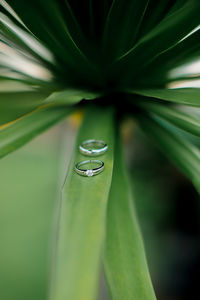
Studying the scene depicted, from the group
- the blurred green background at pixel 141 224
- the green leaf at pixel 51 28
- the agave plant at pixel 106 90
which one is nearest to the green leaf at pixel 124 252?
the agave plant at pixel 106 90

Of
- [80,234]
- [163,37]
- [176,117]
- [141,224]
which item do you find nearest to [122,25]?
[163,37]

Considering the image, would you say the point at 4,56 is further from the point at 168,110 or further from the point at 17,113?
the point at 168,110

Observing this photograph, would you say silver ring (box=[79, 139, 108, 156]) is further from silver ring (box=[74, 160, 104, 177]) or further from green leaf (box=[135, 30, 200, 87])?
green leaf (box=[135, 30, 200, 87])

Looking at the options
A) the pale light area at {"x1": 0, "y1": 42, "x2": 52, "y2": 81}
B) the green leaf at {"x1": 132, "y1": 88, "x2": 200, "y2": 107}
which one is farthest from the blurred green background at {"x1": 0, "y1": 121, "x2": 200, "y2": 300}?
the green leaf at {"x1": 132, "y1": 88, "x2": 200, "y2": 107}

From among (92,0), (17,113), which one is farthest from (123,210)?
(92,0)

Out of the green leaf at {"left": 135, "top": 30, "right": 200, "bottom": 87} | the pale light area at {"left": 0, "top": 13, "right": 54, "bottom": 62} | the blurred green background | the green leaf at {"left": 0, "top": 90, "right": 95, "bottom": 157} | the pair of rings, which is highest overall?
the pale light area at {"left": 0, "top": 13, "right": 54, "bottom": 62}

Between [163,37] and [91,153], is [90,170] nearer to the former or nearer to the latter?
[91,153]

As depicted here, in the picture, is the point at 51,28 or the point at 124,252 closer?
the point at 124,252
